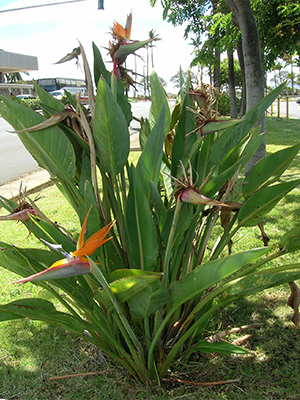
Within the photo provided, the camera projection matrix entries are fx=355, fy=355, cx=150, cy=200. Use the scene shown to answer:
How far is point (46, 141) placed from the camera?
1.19m

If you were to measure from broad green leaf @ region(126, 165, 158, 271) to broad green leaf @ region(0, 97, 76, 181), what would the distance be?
0.23 metres

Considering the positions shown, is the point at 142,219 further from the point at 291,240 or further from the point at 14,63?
the point at 14,63

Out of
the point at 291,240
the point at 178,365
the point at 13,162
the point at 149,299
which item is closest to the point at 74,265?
the point at 149,299

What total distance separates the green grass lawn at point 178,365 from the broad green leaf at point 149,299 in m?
0.47

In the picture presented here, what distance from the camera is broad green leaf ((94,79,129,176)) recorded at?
107 cm

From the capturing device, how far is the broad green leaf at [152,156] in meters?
1.16

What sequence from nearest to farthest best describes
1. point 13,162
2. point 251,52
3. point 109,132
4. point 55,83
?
point 109,132
point 251,52
point 13,162
point 55,83

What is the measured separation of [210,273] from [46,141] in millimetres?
682

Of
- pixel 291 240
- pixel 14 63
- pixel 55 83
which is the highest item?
pixel 14 63

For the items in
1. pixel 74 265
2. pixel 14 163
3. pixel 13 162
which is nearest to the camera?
pixel 74 265

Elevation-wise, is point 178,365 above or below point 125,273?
below

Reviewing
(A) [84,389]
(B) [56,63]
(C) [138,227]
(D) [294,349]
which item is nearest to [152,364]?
(A) [84,389]

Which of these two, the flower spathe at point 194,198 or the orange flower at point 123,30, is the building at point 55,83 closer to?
the orange flower at point 123,30

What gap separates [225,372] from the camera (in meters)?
1.49
